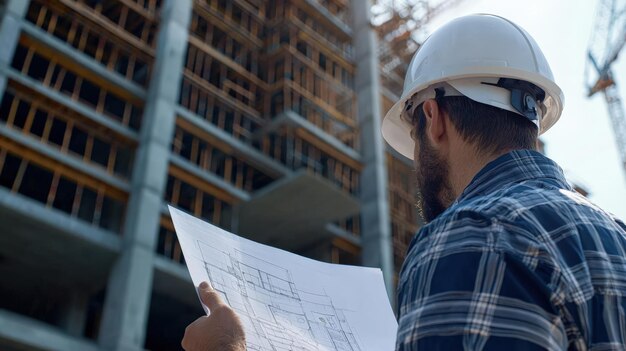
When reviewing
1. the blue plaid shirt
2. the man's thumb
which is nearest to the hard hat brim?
the blue plaid shirt

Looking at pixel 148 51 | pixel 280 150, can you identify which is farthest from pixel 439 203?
pixel 280 150

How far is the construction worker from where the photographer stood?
1060mm

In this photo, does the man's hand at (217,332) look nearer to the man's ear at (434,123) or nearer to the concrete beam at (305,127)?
the man's ear at (434,123)

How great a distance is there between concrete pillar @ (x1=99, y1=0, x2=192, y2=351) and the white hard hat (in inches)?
647

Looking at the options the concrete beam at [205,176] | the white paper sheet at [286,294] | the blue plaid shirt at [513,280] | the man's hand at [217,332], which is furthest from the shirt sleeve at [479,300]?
the concrete beam at [205,176]

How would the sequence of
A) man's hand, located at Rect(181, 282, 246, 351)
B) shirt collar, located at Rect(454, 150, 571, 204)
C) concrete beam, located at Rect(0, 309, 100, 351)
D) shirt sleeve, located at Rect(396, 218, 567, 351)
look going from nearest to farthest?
shirt sleeve, located at Rect(396, 218, 567, 351) < shirt collar, located at Rect(454, 150, 571, 204) < man's hand, located at Rect(181, 282, 246, 351) < concrete beam, located at Rect(0, 309, 100, 351)

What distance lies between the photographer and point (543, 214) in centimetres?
117

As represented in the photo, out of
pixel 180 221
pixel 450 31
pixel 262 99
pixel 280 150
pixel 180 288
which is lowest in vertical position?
Answer: pixel 180 221

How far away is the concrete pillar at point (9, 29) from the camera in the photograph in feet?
60.2

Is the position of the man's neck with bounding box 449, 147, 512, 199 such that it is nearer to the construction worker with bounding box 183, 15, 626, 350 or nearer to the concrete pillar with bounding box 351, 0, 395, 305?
the construction worker with bounding box 183, 15, 626, 350

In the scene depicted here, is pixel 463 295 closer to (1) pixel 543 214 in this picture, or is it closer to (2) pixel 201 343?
(1) pixel 543 214

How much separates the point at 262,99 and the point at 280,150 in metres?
2.84

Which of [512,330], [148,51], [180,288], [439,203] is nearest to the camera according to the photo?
[512,330]

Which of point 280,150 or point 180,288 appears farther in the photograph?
point 280,150
